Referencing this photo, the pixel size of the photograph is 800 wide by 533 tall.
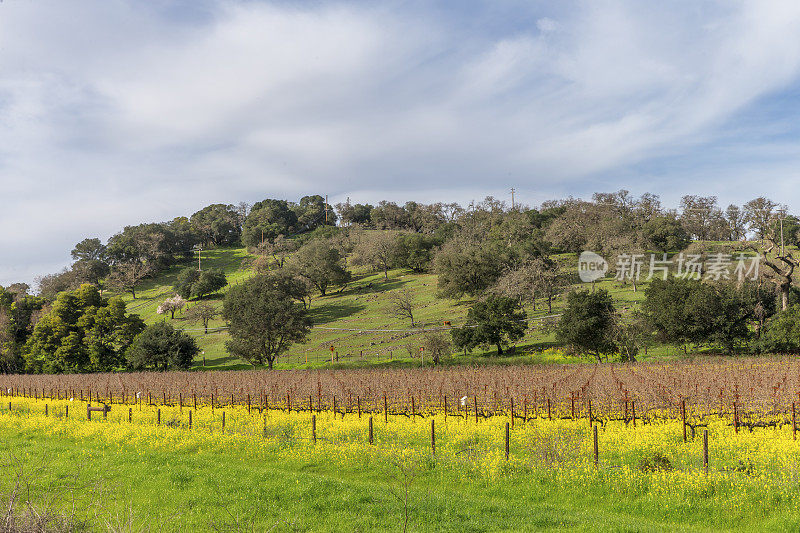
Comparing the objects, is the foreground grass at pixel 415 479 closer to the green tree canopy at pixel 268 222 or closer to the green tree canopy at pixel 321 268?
the green tree canopy at pixel 321 268

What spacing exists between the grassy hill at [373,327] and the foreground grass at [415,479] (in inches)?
1150

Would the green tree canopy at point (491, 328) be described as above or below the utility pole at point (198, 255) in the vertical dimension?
below

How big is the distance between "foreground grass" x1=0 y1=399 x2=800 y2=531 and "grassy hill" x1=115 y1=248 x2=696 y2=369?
29.2m

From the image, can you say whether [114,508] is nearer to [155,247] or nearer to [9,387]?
[9,387]

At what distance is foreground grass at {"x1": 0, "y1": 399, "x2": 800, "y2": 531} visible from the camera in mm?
10945

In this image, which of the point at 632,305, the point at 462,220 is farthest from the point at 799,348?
the point at 462,220

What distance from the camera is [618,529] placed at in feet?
33.4

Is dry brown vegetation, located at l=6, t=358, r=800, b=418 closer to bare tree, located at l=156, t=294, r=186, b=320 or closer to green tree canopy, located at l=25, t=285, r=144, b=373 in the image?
green tree canopy, located at l=25, t=285, r=144, b=373

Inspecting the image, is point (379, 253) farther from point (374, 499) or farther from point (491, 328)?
point (374, 499)

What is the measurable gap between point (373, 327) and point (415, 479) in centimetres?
5450

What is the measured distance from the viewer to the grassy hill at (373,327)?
52.2 meters

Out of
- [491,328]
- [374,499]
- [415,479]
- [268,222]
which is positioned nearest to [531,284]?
[491,328]

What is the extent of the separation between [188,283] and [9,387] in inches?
2354

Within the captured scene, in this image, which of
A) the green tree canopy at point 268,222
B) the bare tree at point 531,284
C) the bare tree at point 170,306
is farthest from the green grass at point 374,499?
the green tree canopy at point 268,222
